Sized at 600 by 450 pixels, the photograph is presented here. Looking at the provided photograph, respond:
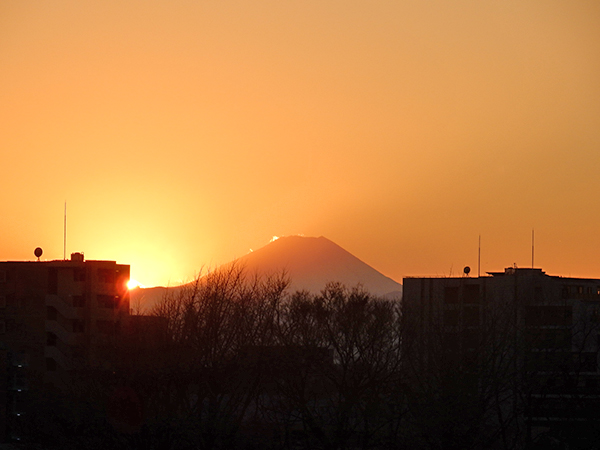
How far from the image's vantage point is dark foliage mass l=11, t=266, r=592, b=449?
108ft

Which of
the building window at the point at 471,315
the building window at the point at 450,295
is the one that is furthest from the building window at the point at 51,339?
the building window at the point at 471,315

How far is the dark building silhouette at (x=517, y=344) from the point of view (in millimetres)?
40578

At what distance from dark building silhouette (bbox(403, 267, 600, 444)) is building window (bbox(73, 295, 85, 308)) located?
74.0ft

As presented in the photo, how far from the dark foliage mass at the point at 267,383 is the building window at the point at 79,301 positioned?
40.2ft

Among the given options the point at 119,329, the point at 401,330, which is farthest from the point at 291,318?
the point at 119,329

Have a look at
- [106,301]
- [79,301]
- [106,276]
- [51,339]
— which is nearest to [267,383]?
[106,301]

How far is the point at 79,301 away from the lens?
57.4 meters

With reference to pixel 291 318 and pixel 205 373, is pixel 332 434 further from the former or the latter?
pixel 291 318

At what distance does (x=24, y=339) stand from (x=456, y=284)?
31257 mm

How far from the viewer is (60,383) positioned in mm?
52219

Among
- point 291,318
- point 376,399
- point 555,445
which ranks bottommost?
point 555,445

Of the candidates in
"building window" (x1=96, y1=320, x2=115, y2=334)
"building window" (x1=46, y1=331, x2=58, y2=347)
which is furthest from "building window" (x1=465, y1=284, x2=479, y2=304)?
"building window" (x1=46, y1=331, x2=58, y2=347)

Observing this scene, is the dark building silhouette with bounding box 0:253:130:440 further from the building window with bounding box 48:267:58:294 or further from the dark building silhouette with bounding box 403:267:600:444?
the dark building silhouette with bounding box 403:267:600:444

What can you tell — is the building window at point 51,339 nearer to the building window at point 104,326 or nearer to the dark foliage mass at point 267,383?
the building window at point 104,326
